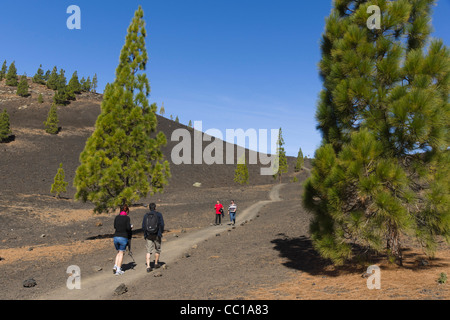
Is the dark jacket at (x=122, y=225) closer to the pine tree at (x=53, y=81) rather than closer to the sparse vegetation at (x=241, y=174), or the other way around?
the sparse vegetation at (x=241, y=174)

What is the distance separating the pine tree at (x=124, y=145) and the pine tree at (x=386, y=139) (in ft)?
34.4

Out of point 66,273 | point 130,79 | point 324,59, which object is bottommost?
point 66,273

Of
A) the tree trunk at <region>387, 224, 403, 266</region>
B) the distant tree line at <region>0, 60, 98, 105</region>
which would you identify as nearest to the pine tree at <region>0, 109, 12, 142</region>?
the distant tree line at <region>0, 60, 98, 105</region>

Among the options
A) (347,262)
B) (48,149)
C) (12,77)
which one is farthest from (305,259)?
(12,77)

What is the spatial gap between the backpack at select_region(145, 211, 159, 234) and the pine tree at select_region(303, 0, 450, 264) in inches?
188

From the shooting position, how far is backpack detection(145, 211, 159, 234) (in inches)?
365

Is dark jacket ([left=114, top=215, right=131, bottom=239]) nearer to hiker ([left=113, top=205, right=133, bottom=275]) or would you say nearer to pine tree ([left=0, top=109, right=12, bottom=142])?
hiker ([left=113, top=205, right=133, bottom=275])

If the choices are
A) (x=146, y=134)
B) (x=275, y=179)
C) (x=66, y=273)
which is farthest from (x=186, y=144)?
→ (x=66, y=273)

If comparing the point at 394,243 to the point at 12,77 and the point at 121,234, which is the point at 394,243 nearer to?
the point at 121,234

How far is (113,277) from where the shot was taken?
8703 millimetres

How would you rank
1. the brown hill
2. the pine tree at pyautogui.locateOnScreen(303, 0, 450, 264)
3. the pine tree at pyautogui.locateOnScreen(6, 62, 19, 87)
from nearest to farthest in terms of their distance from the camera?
the pine tree at pyautogui.locateOnScreen(303, 0, 450, 264), the brown hill, the pine tree at pyautogui.locateOnScreen(6, 62, 19, 87)

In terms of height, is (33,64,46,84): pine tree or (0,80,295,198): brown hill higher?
(33,64,46,84): pine tree
